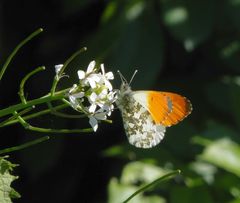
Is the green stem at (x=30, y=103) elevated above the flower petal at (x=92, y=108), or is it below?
above

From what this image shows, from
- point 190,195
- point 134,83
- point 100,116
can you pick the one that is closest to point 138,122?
point 100,116

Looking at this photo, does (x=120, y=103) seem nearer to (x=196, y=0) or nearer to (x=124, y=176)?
(x=124, y=176)

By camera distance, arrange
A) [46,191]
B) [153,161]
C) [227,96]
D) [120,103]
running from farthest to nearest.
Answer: [46,191] < [227,96] < [153,161] < [120,103]

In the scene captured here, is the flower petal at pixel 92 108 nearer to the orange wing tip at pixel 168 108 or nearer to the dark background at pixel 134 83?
the orange wing tip at pixel 168 108

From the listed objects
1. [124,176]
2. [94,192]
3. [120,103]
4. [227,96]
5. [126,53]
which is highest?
[120,103]

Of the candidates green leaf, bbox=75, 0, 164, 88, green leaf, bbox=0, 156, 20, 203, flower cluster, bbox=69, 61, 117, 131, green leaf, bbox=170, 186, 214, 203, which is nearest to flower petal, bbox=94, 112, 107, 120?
flower cluster, bbox=69, 61, 117, 131

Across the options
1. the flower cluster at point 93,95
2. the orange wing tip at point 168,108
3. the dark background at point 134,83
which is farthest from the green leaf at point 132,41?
the flower cluster at point 93,95

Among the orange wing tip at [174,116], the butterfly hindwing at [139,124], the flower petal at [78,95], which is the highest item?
the flower petal at [78,95]

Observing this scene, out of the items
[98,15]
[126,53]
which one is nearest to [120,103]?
[126,53]
